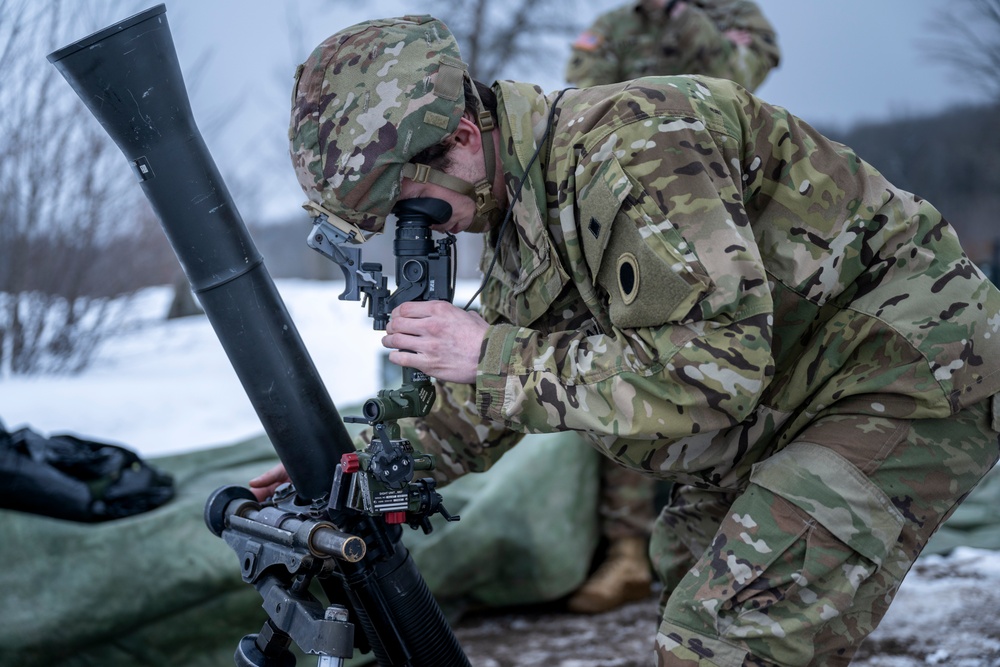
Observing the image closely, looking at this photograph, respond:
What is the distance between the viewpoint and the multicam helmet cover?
6.02 ft

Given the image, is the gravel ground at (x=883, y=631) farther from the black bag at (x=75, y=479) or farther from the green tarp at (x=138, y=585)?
the black bag at (x=75, y=479)

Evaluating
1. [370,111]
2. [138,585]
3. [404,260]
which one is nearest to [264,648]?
[404,260]

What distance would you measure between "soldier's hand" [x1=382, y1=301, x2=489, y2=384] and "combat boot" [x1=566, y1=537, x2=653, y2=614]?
2.36m

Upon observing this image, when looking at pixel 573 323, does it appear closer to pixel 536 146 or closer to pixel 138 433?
pixel 536 146

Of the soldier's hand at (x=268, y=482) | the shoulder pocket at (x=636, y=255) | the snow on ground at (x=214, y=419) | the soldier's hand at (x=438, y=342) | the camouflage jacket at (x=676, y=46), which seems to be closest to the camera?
the shoulder pocket at (x=636, y=255)

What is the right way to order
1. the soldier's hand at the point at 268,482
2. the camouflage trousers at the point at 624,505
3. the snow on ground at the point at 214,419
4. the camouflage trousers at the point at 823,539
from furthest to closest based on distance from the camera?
the camouflage trousers at the point at 624,505 < the snow on ground at the point at 214,419 < the soldier's hand at the point at 268,482 < the camouflage trousers at the point at 823,539

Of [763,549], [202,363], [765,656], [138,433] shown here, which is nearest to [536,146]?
[763,549]

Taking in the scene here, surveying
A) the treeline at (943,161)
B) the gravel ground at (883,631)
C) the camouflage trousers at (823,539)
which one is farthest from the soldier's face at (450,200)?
the treeline at (943,161)

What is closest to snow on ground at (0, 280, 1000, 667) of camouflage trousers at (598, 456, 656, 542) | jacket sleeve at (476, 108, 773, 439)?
camouflage trousers at (598, 456, 656, 542)

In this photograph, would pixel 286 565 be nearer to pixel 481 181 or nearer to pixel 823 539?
pixel 481 181

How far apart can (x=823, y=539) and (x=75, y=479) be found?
99.8 inches

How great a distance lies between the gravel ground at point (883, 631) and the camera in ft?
10.4

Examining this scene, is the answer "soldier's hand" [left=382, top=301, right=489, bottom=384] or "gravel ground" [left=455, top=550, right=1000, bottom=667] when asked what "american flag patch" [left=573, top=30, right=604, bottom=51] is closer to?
"gravel ground" [left=455, top=550, right=1000, bottom=667]

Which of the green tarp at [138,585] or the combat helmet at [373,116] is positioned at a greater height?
the combat helmet at [373,116]
